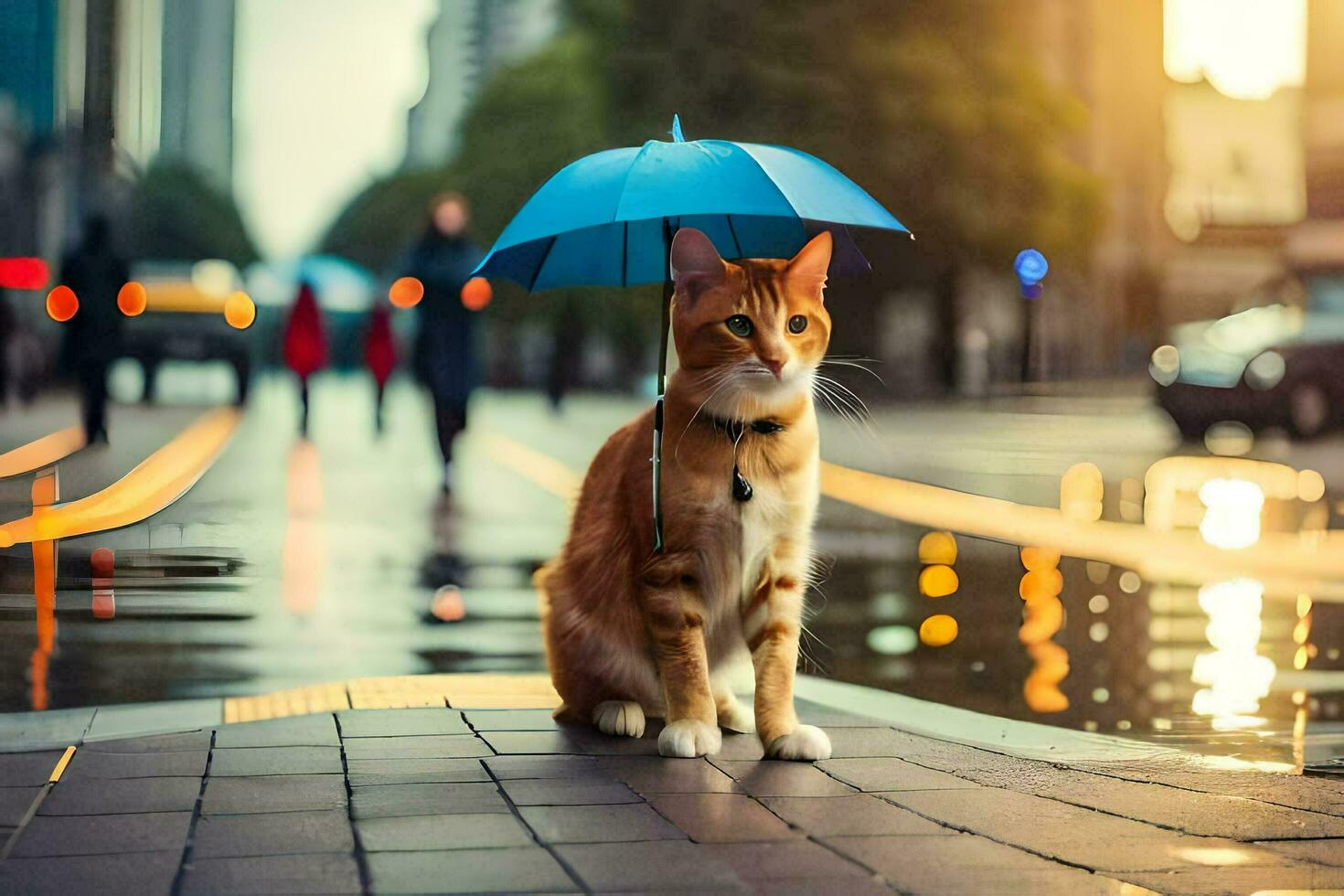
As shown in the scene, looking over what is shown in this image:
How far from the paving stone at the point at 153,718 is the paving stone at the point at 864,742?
1911 mm

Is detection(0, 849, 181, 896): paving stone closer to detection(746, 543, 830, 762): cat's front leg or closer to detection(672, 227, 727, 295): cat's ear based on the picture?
detection(746, 543, 830, 762): cat's front leg

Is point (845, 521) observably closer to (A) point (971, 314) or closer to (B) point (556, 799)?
(B) point (556, 799)

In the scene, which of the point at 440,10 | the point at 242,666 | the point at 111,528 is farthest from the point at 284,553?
the point at 440,10

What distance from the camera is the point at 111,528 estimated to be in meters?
10.9

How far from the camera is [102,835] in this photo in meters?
3.74

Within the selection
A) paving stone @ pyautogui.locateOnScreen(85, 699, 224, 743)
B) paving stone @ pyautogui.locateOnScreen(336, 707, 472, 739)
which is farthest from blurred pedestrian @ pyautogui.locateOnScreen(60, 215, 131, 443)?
paving stone @ pyautogui.locateOnScreen(336, 707, 472, 739)

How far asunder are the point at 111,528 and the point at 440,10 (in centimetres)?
4523

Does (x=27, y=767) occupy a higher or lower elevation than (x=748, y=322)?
lower

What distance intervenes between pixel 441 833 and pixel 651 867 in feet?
1.83

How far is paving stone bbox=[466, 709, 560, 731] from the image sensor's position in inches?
200

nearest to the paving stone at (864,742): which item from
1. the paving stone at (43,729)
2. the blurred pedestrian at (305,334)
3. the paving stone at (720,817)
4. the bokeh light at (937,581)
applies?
the paving stone at (720,817)

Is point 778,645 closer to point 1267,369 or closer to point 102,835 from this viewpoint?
point 102,835

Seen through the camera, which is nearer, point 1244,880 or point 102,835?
point 1244,880

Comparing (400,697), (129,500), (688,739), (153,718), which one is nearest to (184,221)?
(129,500)
